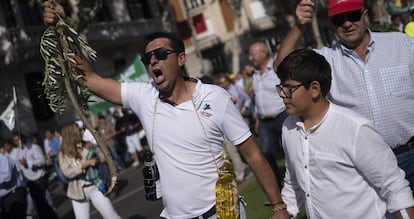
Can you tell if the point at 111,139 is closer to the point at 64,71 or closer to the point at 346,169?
the point at 64,71

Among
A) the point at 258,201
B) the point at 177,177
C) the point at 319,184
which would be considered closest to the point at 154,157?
the point at 177,177

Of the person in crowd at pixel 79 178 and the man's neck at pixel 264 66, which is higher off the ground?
the man's neck at pixel 264 66

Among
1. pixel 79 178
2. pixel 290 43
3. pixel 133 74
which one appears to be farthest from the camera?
pixel 133 74

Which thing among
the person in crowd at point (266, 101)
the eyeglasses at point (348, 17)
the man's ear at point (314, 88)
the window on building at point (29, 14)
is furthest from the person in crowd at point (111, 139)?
the man's ear at point (314, 88)

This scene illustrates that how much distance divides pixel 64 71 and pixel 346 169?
6.20 ft

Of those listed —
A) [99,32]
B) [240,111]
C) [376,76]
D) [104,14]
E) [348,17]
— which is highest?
[104,14]

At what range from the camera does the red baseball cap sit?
3.39 meters

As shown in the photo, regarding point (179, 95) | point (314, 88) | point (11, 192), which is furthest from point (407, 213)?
point (11, 192)

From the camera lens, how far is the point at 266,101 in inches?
283

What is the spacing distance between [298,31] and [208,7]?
33.3 meters

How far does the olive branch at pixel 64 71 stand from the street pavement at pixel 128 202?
4.34 metres

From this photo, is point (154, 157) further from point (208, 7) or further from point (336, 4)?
point (208, 7)

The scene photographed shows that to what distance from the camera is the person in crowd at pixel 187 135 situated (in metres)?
3.27

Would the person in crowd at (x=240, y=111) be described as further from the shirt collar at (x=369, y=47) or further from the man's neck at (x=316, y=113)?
the man's neck at (x=316, y=113)
